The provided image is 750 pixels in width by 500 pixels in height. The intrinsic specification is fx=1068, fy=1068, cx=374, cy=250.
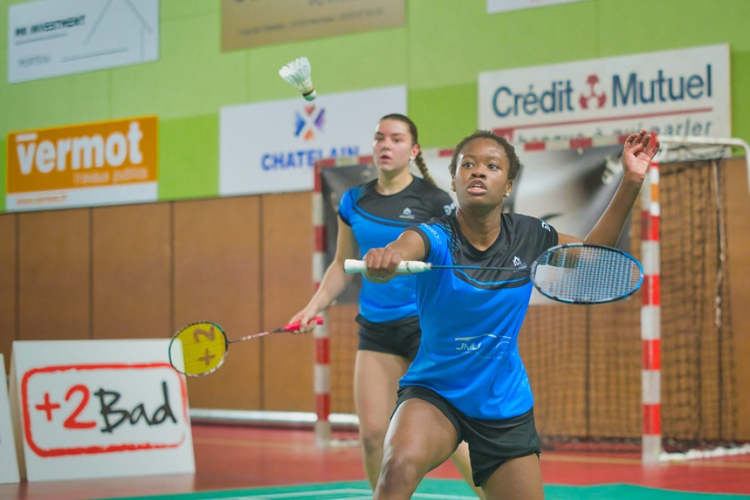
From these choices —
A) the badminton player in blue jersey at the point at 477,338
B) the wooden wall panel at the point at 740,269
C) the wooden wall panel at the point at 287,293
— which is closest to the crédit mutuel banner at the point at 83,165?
the wooden wall panel at the point at 287,293

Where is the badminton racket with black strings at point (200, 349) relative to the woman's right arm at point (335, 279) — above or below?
below

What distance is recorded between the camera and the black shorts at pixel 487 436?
12.7 feet

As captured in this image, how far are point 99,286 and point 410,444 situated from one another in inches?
443

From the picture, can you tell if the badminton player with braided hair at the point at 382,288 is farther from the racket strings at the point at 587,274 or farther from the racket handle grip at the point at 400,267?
the racket handle grip at the point at 400,267

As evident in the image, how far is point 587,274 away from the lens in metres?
4.06

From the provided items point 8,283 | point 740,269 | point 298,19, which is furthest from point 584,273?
point 8,283

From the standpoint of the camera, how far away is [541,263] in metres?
3.87

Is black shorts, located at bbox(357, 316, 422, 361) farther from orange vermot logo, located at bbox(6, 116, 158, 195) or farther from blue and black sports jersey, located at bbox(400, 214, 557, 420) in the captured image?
orange vermot logo, located at bbox(6, 116, 158, 195)

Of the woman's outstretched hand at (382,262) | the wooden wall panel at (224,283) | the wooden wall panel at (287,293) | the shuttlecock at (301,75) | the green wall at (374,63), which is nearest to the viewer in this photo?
the woman's outstretched hand at (382,262)

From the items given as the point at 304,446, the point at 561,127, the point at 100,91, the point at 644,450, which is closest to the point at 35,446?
the point at 304,446

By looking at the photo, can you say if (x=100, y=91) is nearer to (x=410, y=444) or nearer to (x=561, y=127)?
(x=561, y=127)

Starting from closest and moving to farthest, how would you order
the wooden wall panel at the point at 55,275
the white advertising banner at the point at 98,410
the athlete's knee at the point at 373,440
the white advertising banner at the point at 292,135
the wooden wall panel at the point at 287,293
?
the athlete's knee at the point at 373,440, the white advertising banner at the point at 98,410, the white advertising banner at the point at 292,135, the wooden wall panel at the point at 287,293, the wooden wall panel at the point at 55,275

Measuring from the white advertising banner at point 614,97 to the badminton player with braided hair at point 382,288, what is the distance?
489 centimetres

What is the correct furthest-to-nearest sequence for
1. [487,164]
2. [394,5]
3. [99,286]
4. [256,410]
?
[99,286] < [256,410] < [394,5] < [487,164]
